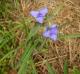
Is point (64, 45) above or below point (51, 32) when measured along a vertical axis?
below

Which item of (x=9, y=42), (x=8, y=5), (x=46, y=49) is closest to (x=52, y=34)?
(x=46, y=49)

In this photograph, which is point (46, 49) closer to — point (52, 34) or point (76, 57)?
point (76, 57)

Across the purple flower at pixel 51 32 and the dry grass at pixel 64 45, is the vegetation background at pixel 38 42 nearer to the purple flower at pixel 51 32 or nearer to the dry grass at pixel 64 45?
the dry grass at pixel 64 45

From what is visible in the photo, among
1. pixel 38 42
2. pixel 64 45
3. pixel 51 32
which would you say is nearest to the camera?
pixel 51 32

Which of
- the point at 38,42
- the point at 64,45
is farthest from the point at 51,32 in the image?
the point at 64,45

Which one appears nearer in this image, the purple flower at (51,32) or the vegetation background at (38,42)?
the purple flower at (51,32)

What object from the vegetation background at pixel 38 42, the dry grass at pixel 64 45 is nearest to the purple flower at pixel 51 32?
the vegetation background at pixel 38 42

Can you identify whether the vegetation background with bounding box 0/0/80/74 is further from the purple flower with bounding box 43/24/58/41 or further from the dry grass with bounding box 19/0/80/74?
the purple flower with bounding box 43/24/58/41

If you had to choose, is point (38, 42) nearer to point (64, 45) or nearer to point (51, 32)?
point (51, 32)
